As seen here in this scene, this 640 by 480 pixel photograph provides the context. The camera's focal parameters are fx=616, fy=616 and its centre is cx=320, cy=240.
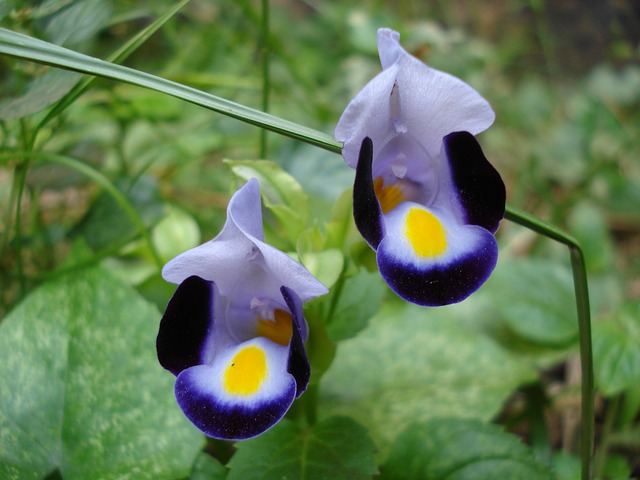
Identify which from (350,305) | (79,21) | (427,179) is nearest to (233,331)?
(350,305)

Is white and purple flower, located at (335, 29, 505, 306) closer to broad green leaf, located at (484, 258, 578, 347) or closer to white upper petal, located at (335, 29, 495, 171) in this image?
white upper petal, located at (335, 29, 495, 171)

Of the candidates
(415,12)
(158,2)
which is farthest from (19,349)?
(415,12)

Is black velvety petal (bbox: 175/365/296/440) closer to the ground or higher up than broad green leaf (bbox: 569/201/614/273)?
higher up

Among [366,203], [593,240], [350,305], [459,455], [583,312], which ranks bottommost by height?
[593,240]

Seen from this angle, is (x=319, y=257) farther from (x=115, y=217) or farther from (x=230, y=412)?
(x=115, y=217)

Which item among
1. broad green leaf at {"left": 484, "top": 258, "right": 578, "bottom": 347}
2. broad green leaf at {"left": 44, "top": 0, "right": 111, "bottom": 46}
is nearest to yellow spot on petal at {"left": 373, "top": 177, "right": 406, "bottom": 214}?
broad green leaf at {"left": 44, "top": 0, "right": 111, "bottom": 46}

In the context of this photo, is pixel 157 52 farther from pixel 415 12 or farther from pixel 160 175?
pixel 415 12
